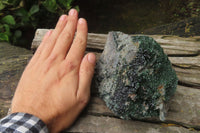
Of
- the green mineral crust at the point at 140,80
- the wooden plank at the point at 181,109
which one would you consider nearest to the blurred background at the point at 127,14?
the wooden plank at the point at 181,109

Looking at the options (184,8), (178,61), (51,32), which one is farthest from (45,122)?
(184,8)

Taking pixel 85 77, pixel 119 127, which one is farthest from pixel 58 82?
pixel 119 127

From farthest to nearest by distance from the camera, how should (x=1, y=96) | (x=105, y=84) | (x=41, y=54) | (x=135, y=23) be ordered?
1. (x=135, y=23)
2. (x=1, y=96)
3. (x=41, y=54)
4. (x=105, y=84)

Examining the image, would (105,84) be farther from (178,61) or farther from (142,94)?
(178,61)

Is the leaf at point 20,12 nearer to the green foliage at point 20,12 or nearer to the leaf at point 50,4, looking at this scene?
the green foliage at point 20,12

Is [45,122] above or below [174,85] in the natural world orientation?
below

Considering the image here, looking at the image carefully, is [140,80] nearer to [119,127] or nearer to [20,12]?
[119,127]
